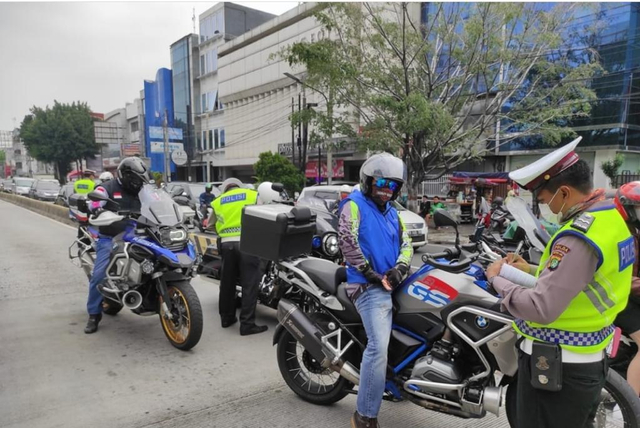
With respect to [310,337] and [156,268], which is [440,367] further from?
[156,268]

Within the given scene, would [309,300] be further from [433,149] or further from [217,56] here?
[217,56]

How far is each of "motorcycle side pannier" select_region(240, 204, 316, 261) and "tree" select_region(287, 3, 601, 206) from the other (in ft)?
29.6

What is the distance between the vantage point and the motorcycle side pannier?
3453 mm

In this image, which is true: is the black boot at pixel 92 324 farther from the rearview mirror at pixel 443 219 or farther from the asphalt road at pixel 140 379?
the rearview mirror at pixel 443 219

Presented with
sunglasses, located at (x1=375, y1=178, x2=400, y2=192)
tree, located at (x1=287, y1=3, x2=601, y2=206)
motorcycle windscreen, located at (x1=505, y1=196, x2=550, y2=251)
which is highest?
tree, located at (x1=287, y1=3, x2=601, y2=206)

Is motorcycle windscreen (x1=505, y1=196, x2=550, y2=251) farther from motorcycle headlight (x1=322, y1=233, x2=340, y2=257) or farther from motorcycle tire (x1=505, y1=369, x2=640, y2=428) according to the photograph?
motorcycle headlight (x1=322, y1=233, x2=340, y2=257)

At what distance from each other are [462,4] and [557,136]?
16.7ft

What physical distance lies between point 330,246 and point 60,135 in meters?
54.5

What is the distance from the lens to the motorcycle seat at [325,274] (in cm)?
320

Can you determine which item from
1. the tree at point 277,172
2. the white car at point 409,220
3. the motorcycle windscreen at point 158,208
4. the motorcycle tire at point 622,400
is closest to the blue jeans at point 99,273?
the motorcycle windscreen at point 158,208

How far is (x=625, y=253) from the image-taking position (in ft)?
5.87

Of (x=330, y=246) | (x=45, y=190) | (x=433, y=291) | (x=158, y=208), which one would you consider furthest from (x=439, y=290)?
(x=45, y=190)

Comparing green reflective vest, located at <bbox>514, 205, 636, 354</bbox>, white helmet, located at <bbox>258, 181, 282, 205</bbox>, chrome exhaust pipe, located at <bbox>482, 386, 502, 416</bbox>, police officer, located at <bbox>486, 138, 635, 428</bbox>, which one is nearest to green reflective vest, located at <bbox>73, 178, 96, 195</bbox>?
white helmet, located at <bbox>258, 181, 282, 205</bbox>

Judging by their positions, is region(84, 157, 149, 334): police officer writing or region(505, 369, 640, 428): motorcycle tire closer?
region(505, 369, 640, 428): motorcycle tire
